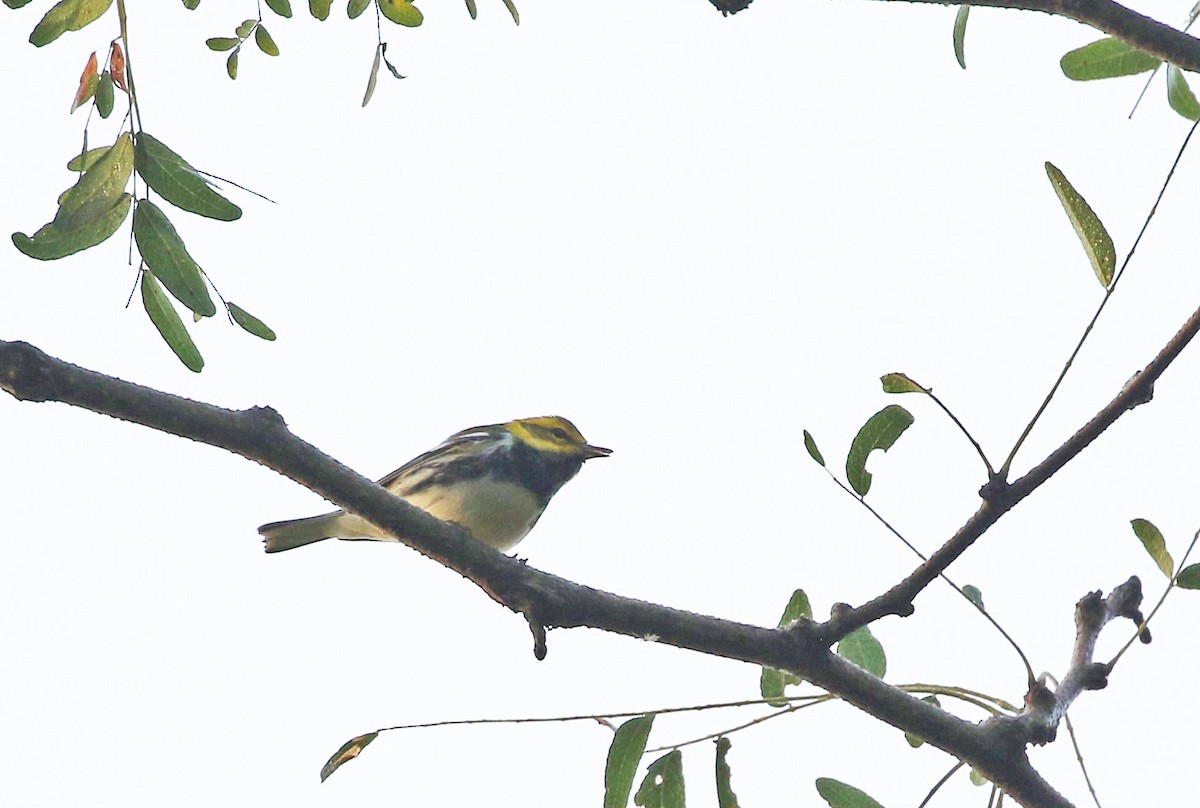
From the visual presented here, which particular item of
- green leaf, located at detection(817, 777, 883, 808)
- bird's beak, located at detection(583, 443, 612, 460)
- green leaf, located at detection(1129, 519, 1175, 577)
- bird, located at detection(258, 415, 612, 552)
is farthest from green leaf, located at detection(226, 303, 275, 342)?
bird's beak, located at detection(583, 443, 612, 460)

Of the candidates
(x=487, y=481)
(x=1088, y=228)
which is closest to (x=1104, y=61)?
(x=1088, y=228)

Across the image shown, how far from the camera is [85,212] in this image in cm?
217

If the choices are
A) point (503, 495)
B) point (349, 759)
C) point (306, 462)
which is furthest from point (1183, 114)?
point (503, 495)

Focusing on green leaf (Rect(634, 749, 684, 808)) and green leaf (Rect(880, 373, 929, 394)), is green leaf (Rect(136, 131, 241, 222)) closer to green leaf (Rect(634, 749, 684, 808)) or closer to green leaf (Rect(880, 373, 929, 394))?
green leaf (Rect(880, 373, 929, 394))

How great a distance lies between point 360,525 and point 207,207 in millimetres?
3242

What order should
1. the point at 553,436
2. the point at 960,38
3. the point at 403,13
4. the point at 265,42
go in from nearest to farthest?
the point at 960,38, the point at 403,13, the point at 265,42, the point at 553,436

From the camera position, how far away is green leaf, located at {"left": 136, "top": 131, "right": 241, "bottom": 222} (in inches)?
86.4

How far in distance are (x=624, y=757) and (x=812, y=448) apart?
727mm

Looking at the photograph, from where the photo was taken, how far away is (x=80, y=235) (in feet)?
7.11

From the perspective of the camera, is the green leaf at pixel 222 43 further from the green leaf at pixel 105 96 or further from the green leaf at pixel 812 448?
the green leaf at pixel 812 448

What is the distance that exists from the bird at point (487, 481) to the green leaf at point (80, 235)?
2633 millimetres

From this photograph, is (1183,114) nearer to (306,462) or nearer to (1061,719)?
(1061,719)

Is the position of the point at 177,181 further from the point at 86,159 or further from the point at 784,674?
the point at 784,674

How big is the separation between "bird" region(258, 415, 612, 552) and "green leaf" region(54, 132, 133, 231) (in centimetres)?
264
